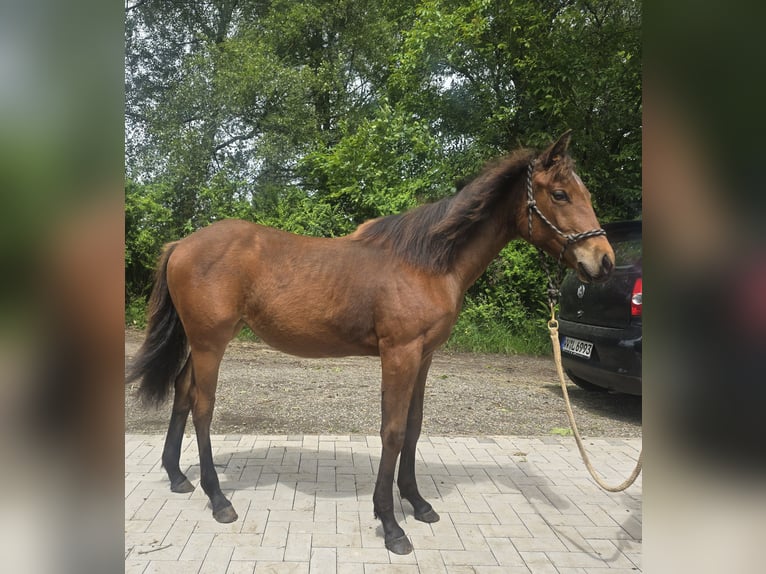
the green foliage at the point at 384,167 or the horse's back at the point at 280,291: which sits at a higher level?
the green foliage at the point at 384,167

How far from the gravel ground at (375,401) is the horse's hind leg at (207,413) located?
1130 mm

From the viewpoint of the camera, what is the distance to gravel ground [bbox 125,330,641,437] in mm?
5086

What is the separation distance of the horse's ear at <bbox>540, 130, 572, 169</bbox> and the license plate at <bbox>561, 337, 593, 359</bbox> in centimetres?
311

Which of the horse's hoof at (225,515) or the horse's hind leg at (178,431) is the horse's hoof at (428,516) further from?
the horse's hind leg at (178,431)

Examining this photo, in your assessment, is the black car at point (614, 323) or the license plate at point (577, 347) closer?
the black car at point (614, 323)

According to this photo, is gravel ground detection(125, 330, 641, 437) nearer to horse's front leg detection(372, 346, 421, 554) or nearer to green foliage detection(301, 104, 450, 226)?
horse's front leg detection(372, 346, 421, 554)

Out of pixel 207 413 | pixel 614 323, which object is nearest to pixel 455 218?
pixel 207 413

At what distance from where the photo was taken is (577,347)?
220 inches

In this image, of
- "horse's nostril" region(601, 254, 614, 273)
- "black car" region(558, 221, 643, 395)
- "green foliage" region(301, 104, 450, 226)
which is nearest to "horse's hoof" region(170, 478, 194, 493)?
"horse's nostril" region(601, 254, 614, 273)

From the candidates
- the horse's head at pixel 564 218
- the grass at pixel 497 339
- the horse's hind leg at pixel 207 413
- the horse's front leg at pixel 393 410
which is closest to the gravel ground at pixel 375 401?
the grass at pixel 497 339

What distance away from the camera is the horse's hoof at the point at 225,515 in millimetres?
2984
